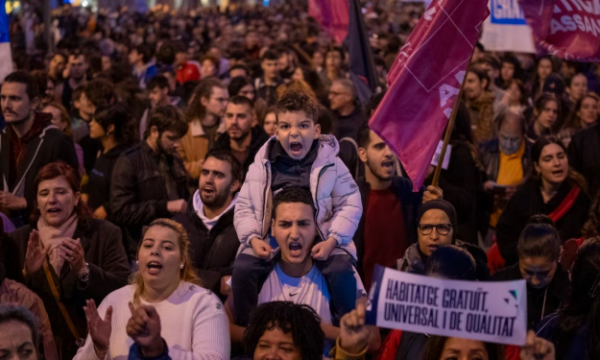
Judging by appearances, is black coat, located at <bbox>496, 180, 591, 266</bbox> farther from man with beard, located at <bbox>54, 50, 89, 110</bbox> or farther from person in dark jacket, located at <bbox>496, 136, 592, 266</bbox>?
man with beard, located at <bbox>54, 50, 89, 110</bbox>

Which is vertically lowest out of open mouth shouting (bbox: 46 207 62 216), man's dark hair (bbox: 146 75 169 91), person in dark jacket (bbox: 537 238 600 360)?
person in dark jacket (bbox: 537 238 600 360)

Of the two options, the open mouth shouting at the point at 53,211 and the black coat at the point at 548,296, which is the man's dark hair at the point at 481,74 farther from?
the open mouth shouting at the point at 53,211

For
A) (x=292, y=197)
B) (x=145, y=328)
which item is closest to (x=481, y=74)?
(x=292, y=197)

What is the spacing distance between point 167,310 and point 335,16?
9272 millimetres

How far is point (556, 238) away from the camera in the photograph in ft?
19.9

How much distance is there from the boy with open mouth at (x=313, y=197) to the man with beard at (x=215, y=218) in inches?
27.0

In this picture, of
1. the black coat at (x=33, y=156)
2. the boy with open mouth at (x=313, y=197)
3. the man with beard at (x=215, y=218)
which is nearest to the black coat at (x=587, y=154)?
the man with beard at (x=215, y=218)

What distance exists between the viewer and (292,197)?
5.70 meters

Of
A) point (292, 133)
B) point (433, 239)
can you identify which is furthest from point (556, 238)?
point (292, 133)

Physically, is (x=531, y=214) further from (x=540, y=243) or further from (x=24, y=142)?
(x=24, y=142)

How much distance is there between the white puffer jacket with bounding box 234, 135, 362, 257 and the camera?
5.86 meters

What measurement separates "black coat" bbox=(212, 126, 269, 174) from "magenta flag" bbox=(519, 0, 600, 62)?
2274 millimetres

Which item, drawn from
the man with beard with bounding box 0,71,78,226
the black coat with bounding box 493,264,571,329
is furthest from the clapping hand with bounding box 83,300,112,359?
the man with beard with bounding box 0,71,78,226

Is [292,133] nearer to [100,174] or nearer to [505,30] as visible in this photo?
[100,174]
